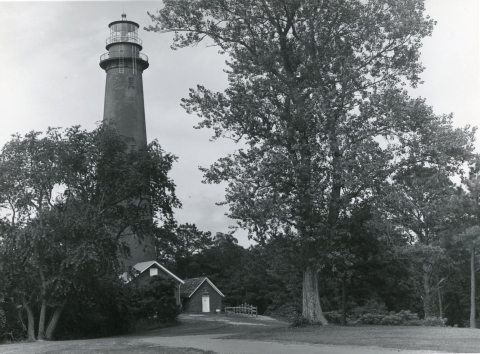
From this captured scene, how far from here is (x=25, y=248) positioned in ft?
79.9

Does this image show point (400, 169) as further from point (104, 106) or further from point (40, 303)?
point (104, 106)

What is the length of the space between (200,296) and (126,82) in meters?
24.3

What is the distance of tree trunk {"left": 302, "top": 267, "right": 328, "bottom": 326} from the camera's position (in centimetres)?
2541

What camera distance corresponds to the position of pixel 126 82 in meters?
43.8

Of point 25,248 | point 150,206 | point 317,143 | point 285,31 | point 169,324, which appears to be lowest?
point 169,324

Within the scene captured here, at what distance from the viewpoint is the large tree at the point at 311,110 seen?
2367 cm

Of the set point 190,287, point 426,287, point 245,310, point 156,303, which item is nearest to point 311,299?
point 156,303

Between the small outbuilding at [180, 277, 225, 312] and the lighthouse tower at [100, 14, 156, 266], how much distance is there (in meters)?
11.4

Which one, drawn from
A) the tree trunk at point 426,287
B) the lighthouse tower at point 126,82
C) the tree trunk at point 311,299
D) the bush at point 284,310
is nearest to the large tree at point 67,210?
the tree trunk at point 311,299

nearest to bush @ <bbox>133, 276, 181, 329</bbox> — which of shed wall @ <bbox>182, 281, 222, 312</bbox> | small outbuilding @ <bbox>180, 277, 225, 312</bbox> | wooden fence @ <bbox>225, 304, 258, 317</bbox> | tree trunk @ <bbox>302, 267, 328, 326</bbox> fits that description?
wooden fence @ <bbox>225, 304, 258, 317</bbox>

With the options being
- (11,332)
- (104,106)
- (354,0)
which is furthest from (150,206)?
(104,106)

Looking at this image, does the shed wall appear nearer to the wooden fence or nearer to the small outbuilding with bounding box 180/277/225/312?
the small outbuilding with bounding box 180/277/225/312

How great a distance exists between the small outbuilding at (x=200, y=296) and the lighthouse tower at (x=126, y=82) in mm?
11447

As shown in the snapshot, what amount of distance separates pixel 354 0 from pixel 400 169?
7.61m
